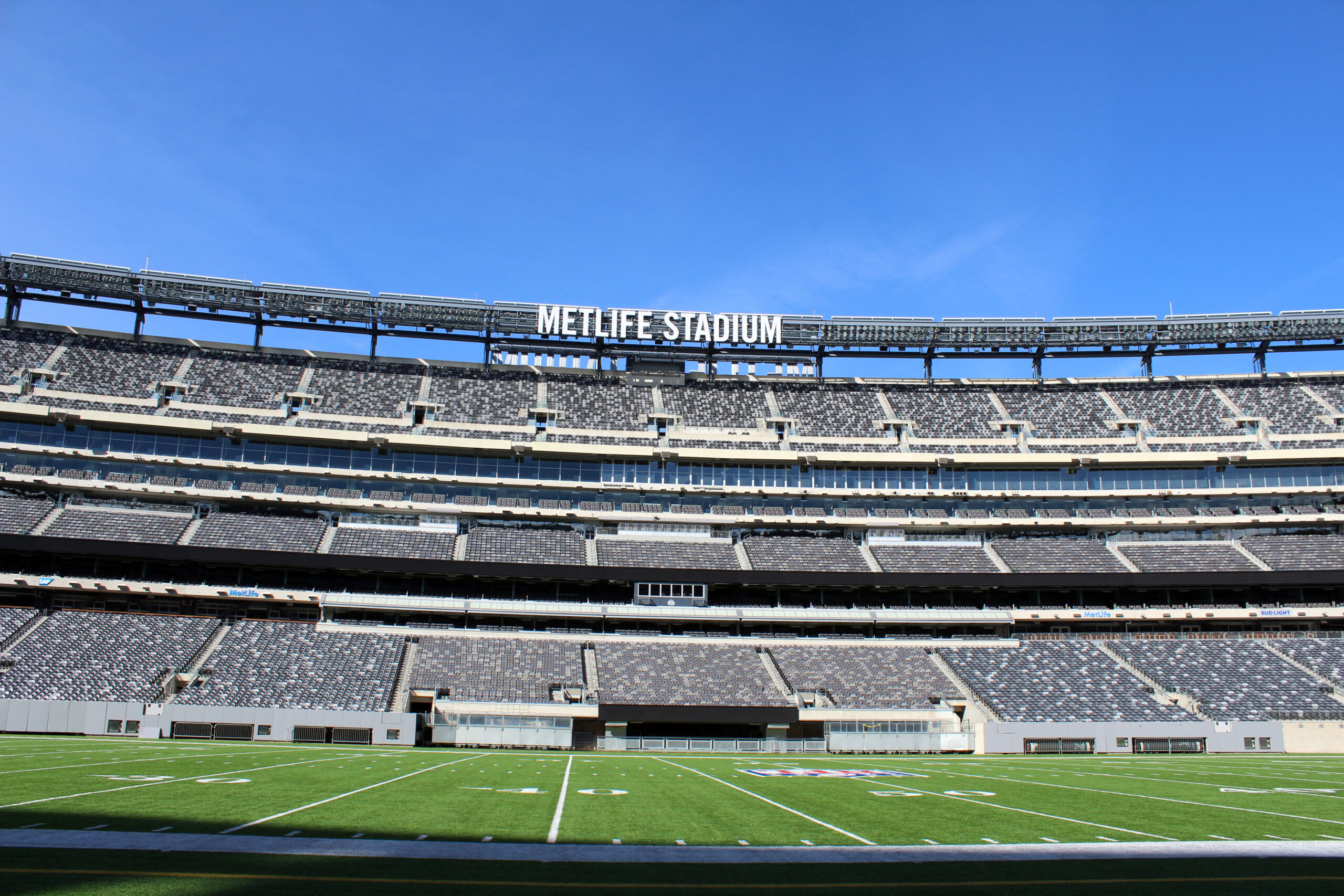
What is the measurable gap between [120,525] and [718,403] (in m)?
40.9

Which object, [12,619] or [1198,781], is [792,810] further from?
[12,619]

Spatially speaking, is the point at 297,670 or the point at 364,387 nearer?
the point at 297,670

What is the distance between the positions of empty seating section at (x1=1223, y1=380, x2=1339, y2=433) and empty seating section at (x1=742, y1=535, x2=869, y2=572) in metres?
32.3

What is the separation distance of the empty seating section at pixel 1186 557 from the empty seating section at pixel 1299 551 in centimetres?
139

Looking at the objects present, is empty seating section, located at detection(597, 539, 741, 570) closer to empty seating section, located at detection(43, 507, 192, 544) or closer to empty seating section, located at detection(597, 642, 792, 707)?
empty seating section, located at detection(597, 642, 792, 707)

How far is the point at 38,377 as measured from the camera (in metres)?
56.8

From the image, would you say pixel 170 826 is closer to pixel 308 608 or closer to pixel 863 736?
pixel 863 736

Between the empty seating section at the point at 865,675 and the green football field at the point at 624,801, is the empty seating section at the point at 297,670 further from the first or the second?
the empty seating section at the point at 865,675

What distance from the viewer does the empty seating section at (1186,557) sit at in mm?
55906

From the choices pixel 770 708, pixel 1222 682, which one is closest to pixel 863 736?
pixel 770 708

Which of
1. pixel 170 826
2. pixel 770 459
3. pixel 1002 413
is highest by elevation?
pixel 1002 413

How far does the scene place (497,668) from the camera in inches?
1887

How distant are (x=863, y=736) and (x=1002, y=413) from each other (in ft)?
108

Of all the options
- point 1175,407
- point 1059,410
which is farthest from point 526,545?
point 1175,407
